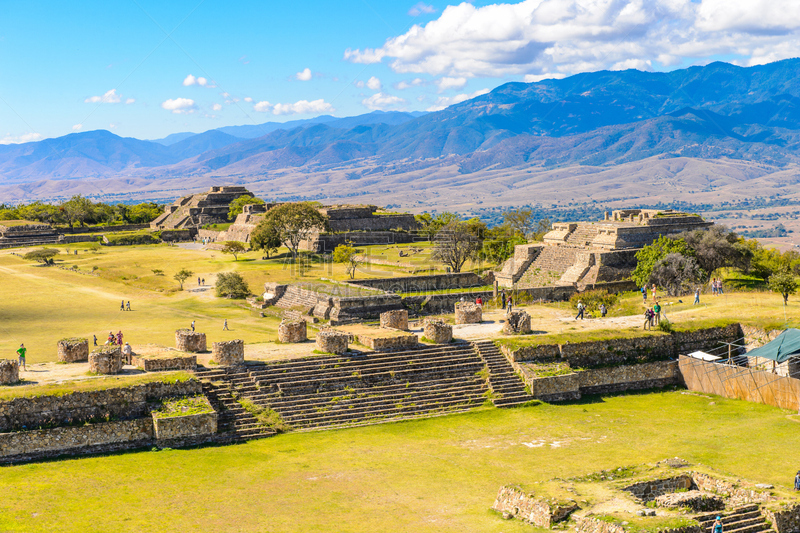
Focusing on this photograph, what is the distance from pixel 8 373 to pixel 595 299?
94.5 feet

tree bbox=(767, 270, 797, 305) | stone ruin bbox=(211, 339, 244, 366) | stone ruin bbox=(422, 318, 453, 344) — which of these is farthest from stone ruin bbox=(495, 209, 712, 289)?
stone ruin bbox=(211, 339, 244, 366)

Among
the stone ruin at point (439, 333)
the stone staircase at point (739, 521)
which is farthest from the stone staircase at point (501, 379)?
the stone staircase at point (739, 521)

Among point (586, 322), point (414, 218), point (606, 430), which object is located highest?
point (414, 218)

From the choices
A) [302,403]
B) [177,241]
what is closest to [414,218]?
[177,241]

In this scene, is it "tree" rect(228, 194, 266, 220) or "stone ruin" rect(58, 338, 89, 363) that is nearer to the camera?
"stone ruin" rect(58, 338, 89, 363)

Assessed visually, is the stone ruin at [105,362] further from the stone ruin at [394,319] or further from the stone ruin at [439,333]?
the stone ruin at [439,333]

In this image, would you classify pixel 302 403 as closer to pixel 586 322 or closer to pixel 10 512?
pixel 10 512

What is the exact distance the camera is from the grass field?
1798 centimetres

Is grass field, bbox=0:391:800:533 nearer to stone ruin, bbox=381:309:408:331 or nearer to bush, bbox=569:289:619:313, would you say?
stone ruin, bbox=381:309:408:331

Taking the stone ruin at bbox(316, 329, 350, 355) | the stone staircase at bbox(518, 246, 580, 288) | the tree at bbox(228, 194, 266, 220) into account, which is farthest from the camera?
the tree at bbox(228, 194, 266, 220)

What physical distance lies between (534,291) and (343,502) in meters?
27.7

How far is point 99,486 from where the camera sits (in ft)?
65.4

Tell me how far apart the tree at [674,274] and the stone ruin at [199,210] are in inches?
2780

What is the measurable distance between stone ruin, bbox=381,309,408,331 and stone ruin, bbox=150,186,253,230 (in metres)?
72.7
